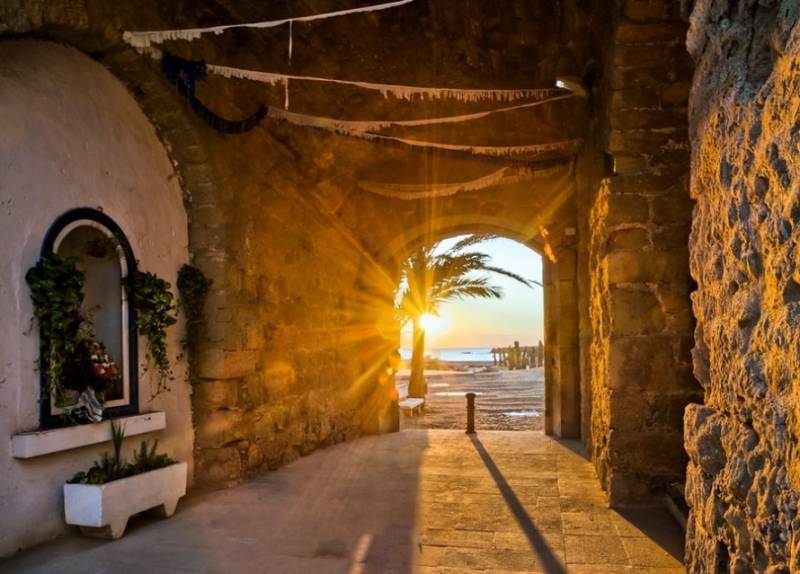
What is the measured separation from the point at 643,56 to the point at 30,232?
387 cm

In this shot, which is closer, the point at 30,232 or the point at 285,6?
the point at 30,232

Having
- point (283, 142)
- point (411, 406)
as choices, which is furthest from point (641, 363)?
point (411, 406)

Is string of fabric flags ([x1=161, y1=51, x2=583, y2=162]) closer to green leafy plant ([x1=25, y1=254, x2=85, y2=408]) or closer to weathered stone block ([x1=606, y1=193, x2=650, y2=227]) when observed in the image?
green leafy plant ([x1=25, y1=254, x2=85, y2=408])

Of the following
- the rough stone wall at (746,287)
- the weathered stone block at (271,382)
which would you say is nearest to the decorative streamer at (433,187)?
the weathered stone block at (271,382)

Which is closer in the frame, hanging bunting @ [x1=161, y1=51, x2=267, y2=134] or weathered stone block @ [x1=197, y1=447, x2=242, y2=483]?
hanging bunting @ [x1=161, y1=51, x2=267, y2=134]

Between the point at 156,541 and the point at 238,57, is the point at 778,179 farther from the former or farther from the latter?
the point at 238,57

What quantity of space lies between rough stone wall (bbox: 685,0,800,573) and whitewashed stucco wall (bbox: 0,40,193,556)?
3.32 metres

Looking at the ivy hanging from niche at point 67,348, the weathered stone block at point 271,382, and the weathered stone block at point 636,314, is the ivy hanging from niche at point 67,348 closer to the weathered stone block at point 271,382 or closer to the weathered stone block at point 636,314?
the weathered stone block at point 271,382

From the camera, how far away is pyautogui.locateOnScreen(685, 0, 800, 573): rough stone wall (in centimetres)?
153

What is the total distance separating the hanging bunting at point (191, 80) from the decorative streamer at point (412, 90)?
0.36 ft

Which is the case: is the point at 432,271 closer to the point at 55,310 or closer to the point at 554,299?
the point at 554,299

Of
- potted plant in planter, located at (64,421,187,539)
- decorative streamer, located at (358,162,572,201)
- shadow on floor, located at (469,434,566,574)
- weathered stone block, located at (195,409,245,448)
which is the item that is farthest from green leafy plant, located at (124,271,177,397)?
decorative streamer, located at (358,162,572,201)

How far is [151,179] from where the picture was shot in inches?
181

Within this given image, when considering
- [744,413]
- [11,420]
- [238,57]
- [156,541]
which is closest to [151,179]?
[238,57]
